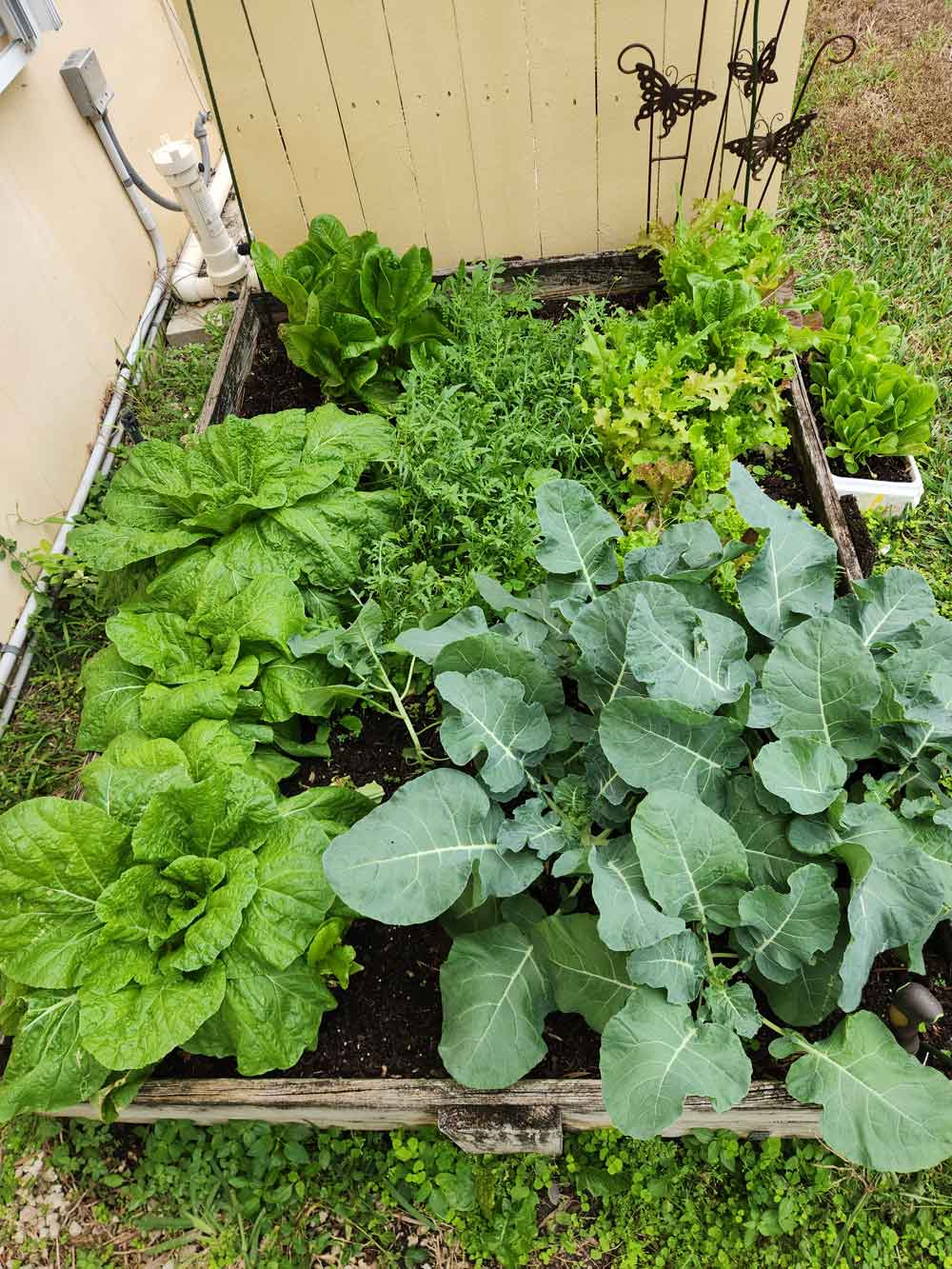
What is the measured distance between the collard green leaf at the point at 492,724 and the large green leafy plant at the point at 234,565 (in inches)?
17.0

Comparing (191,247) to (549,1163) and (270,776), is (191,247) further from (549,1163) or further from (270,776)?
(549,1163)

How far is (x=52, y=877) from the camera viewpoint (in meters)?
1.73

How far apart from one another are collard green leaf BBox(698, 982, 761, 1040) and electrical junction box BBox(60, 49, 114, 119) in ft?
11.8

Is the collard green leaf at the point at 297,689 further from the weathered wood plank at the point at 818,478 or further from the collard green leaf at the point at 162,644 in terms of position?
the weathered wood plank at the point at 818,478

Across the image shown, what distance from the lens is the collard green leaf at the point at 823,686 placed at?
1647mm

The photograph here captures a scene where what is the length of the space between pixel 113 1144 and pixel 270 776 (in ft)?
3.12

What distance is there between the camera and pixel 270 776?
6.66 ft

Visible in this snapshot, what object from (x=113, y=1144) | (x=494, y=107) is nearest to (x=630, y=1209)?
(x=113, y=1144)

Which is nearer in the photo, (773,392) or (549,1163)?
(549,1163)

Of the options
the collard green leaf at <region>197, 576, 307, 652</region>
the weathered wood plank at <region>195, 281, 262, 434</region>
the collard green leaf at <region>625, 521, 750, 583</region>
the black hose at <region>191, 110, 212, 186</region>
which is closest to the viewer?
the collard green leaf at <region>625, 521, 750, 583</region>

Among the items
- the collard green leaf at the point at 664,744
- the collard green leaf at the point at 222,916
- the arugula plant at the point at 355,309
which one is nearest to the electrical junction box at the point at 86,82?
the arugula plant at the point at 355,309

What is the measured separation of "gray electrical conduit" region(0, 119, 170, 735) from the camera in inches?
111

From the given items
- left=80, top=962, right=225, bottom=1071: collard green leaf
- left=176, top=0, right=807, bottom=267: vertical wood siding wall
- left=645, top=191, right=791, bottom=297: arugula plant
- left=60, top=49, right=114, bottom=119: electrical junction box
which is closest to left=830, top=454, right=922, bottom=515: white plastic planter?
left=645, top=191, right=791, bottom=297: arugula plant

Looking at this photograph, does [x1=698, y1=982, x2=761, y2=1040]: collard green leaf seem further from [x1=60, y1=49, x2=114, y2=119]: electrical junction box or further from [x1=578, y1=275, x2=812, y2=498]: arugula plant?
[x1=60, y1=49, x2=114, y2=119]: electrical junction box
